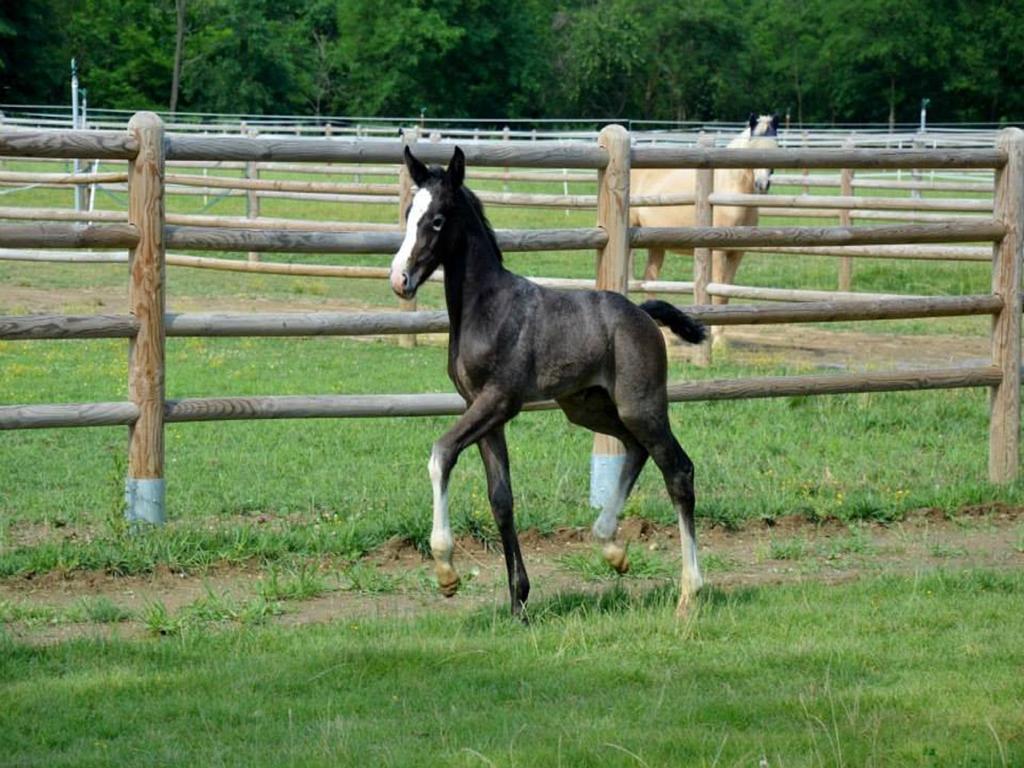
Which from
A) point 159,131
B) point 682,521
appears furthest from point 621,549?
point 159,131

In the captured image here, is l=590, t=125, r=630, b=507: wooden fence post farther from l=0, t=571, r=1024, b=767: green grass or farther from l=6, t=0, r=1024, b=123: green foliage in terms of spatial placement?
l=6, t=0, r=1024, b=123: green foliage

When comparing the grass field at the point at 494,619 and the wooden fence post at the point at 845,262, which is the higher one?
the wooden fence post at the point at 845,262

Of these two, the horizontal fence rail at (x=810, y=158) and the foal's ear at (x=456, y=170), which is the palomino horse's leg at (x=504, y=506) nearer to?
the foal's ear at (x=456, y=170)

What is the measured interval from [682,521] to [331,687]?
1.85 meters

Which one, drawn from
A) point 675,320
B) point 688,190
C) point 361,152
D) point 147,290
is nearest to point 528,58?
point 688,190

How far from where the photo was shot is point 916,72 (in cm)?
→ 6469

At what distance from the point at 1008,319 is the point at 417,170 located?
462 centimetres

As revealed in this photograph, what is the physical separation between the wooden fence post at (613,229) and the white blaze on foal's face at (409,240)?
2238 millimetres

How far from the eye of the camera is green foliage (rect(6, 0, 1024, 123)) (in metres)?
57.4

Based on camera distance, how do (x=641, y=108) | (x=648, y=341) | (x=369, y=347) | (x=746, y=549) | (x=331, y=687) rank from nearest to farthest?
(x=331, y=687) → (x=648, y=341) → (x=746, y=549) → (x=369, y=347) → (x=641, y=108)

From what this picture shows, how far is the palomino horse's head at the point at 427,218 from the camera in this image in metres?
5.83

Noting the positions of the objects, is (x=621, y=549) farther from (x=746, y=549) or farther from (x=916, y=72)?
(x=916, y=72)

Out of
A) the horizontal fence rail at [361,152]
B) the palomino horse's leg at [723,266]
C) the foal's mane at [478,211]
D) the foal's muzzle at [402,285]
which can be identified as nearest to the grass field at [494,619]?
the foal's muzzle at [402,285]

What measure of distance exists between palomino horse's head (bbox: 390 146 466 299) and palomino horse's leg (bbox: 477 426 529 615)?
0.71 meters
